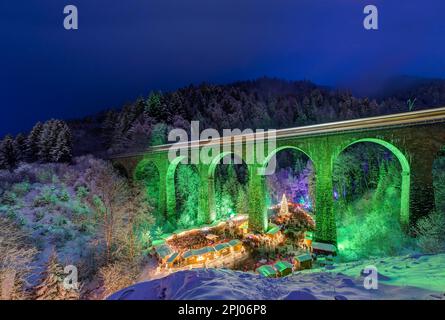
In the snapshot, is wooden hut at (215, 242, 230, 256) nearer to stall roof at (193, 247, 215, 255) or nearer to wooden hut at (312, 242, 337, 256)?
stall roof at (193, 247, 215, 255)

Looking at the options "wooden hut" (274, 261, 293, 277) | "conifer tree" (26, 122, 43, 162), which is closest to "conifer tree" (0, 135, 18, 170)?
"conifer tree" (26, 122, 43, 162)

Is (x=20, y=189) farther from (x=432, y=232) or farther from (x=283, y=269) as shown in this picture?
(x=432, y=232)

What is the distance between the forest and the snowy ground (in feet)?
20.4

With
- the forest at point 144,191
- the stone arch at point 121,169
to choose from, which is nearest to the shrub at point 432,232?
the forest at point 144,191

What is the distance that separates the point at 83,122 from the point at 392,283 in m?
77.0

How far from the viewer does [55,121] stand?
108ft

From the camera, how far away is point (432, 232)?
12023 millimetres

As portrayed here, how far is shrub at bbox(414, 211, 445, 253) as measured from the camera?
11.5m

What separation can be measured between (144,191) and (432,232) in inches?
948

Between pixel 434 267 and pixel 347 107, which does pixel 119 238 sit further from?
pixel 347 107

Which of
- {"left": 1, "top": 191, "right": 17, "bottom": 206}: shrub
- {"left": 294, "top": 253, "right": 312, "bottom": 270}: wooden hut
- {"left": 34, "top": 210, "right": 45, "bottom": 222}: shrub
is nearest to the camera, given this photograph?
{"left": 294, "top": 253, "right": 312, "bottom": 270}: wooden hut
